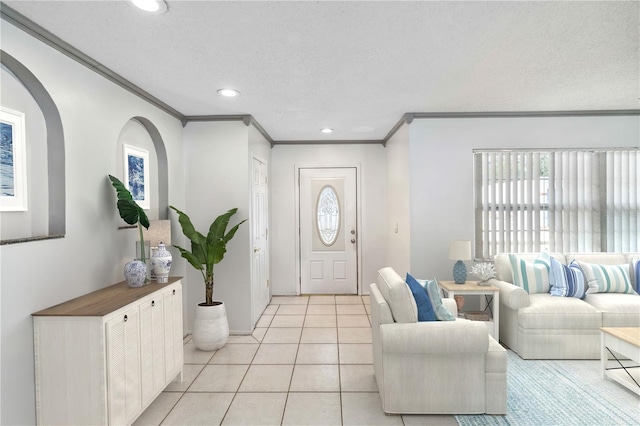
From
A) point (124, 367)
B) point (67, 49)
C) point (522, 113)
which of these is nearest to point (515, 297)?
point (522, 113)

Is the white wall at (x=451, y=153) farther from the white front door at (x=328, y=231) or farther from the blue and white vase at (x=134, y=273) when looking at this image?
the blue and white vase at (x=134, y=273)

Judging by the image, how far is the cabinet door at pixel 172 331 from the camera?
8.71 ft

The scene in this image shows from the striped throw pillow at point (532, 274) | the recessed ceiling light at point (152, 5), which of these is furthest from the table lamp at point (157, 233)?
the striped throw pillow at point (532, 274)

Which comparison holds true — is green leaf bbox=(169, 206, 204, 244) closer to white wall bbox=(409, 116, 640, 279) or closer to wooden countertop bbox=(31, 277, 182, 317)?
wooden countertop bbox=(31, 277, 182, 317)

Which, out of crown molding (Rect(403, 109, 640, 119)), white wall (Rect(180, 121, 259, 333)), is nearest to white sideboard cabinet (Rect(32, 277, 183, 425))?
white wall (Rect(180, 121, 259, 333))

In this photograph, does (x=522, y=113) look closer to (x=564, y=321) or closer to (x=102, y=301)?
(x=564, y=321)

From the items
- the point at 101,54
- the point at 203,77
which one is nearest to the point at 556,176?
the point at 203,77

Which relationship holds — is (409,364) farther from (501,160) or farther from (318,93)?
(501,160)

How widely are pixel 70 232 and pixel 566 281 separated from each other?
4.23 meters

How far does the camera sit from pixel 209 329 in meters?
3.55

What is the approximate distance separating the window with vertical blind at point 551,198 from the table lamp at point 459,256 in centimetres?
52

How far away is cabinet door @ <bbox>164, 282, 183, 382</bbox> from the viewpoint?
266cm

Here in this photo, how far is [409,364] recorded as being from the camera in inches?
93.9

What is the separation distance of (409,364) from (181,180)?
9.96 feet
